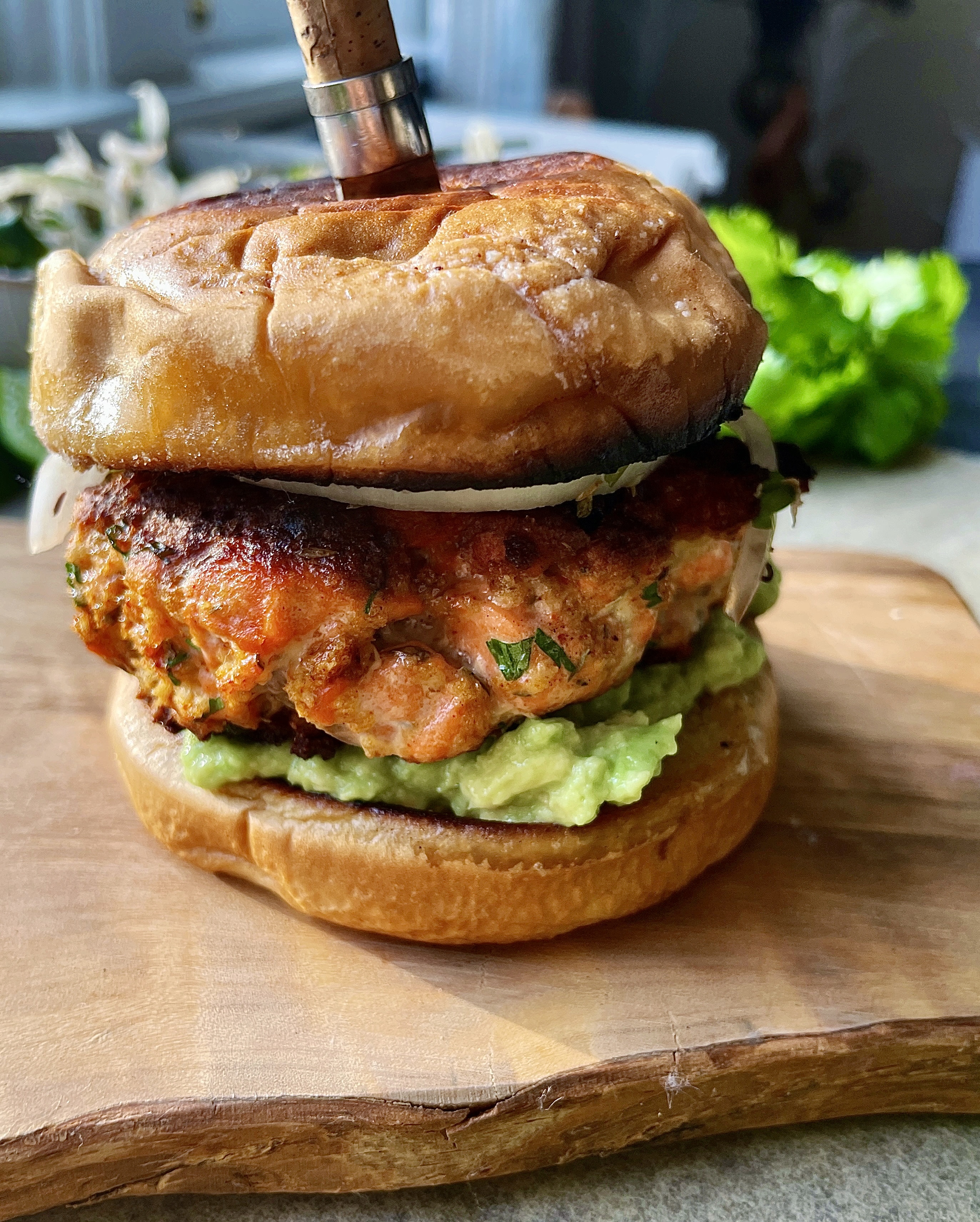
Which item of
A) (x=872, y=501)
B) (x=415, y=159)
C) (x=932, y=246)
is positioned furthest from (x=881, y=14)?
(x=415, y=159)

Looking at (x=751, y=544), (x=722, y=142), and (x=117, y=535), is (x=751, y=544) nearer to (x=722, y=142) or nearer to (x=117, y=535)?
(x=117, y=535)

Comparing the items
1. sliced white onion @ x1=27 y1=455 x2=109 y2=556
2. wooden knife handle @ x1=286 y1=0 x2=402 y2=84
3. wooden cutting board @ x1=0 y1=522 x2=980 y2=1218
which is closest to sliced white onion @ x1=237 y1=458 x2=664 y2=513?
sliced white onion @ x1=27 y1=455 x2=109 y2=556

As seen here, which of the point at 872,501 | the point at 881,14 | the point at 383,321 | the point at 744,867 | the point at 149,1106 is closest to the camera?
the point at 383,321

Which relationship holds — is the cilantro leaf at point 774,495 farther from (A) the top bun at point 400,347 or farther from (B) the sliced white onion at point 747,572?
(A) the top bun at point 400,347

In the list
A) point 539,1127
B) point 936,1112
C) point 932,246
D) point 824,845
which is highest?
point 539,1127

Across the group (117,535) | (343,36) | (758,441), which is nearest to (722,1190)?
(758,441)

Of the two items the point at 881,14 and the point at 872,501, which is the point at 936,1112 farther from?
the point at 881,14

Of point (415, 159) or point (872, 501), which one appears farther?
point (872, 501)

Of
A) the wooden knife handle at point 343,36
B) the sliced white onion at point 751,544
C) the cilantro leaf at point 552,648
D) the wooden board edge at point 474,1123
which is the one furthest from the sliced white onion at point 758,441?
the wooden board edge at point 474,1123
